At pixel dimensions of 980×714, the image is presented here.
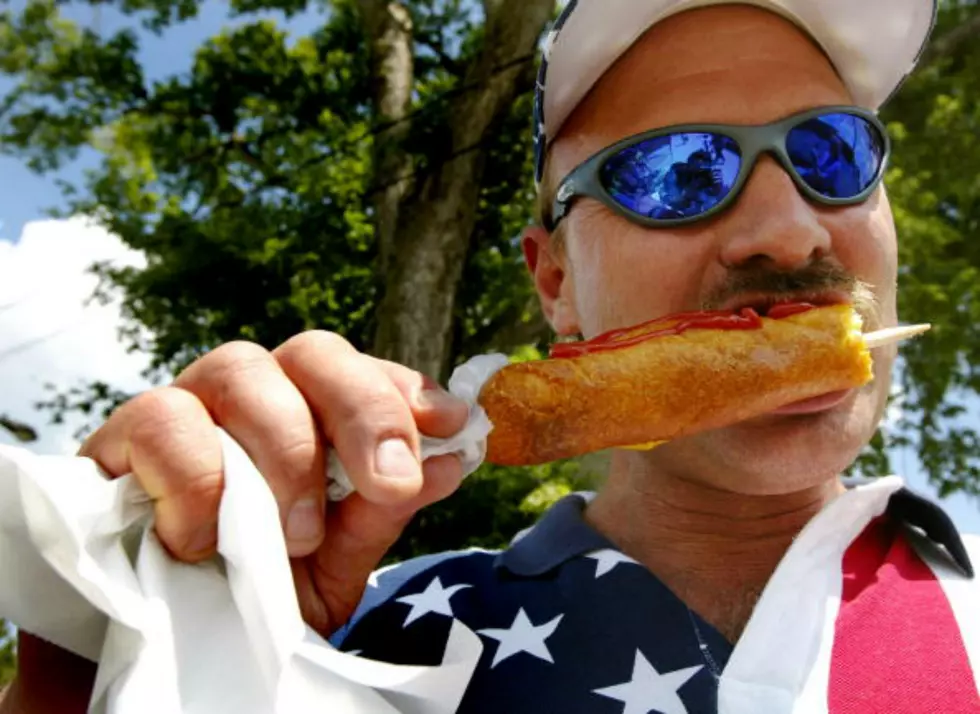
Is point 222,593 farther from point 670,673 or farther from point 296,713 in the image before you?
point 670,673

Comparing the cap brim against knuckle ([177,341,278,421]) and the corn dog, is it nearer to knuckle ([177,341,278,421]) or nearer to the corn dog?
the corn dog

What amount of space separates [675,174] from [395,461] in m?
1.11

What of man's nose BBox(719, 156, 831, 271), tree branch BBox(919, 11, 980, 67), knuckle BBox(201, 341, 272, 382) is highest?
tree branch BBox(919, 11, 980, 67)

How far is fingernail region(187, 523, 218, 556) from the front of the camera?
3.68 feet

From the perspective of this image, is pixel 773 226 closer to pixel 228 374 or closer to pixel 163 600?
pixel 228 374

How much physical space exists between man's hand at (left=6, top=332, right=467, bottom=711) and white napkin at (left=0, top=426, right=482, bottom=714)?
1.3 inches

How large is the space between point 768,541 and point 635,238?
0.73 m

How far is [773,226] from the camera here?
71.6 inches

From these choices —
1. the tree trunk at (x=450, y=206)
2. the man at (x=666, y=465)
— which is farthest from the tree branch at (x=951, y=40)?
the man at (x=666, y=465)

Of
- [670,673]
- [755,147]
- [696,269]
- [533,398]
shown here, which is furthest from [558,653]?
[755,147]

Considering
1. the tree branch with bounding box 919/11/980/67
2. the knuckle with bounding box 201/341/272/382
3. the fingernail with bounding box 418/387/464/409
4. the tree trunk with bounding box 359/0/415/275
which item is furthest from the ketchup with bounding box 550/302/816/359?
the tree branch with bounding box 919/11/980/67

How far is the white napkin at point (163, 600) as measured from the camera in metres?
1.03

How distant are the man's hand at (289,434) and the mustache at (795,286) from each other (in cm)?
80

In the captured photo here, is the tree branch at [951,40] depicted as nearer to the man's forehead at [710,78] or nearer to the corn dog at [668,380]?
the man's forehead at [710,78]
